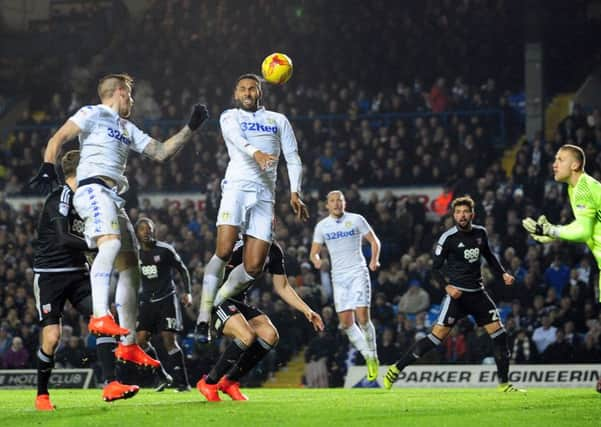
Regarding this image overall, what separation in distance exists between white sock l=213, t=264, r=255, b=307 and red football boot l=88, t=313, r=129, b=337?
1817 millimetres

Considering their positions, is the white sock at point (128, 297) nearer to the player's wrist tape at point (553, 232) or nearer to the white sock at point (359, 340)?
the player's wrist tape at point (553, 232)

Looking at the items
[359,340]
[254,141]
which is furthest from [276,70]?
[359,340]

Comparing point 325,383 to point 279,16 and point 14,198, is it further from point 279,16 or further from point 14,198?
point 279,16

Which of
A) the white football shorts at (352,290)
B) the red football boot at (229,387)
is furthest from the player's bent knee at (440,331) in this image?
the red football boot at (229,387)

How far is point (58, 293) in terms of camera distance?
35.4 ft

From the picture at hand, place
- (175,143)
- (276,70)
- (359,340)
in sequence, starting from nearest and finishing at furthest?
(175,143) → (276,70) → (359,340)

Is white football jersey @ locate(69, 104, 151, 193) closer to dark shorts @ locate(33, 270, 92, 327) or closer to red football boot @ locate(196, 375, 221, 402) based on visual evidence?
dark shorts @ locate(33, 270, 92, 327)

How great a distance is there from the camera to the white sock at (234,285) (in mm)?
11438

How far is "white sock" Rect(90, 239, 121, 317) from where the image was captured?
32.4ft

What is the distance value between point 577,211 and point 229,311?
363 centimetres

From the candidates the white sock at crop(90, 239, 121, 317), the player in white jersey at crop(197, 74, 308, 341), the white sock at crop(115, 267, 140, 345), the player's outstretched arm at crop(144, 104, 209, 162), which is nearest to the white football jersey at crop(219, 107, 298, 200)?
the player in white jersey at crop(197, 74, 308, 341)

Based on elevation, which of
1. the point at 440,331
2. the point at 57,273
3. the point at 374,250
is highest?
the point at 57,273

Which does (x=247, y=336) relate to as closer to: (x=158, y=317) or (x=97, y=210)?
(x=97, y=210)

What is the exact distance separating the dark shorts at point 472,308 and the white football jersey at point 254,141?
451 centimetres
